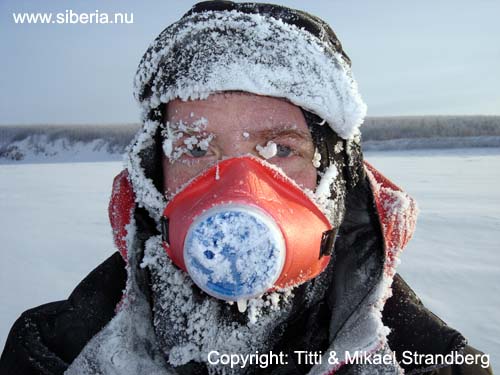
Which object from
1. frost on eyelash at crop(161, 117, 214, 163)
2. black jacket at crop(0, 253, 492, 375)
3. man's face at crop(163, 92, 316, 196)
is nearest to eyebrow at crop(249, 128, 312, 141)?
man's face at crop(163, 92, 316, 196)

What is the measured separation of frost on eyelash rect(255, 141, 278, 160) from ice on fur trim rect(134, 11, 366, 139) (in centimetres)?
13

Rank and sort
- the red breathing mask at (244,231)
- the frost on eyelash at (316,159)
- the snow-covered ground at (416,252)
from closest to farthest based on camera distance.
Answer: the red breathing mask at (244,231)
the frost on eyelash at (316,159)
the snow-covered ground at (416,252)

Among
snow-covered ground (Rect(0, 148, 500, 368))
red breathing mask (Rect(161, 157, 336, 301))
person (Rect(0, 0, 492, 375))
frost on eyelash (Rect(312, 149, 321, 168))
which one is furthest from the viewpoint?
snow-covered ground (Rect(0, 148, 500, 368))

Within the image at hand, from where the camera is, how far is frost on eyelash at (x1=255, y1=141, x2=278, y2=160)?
3.89 feet

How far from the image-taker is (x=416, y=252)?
3.68 meters

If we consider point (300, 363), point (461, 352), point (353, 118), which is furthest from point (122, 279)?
point (461, 352)

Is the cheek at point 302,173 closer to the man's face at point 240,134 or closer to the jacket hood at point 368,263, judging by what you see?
the man's face at point 240,134

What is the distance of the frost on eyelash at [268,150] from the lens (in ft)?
3.89

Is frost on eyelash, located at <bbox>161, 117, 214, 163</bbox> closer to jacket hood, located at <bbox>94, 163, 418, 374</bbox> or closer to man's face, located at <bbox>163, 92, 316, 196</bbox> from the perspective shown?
man's face, located at <bbox>163, 92, 316, 196</bbox>

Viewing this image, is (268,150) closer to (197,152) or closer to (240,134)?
(240,134)

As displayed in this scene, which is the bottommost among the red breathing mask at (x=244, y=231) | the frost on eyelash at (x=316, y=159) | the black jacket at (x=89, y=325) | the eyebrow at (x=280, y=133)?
the black jacket at (x=89, y=325)

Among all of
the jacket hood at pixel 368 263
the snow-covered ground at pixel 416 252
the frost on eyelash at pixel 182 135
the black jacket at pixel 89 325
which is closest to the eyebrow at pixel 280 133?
the frost on eyelash at pixel 182 135

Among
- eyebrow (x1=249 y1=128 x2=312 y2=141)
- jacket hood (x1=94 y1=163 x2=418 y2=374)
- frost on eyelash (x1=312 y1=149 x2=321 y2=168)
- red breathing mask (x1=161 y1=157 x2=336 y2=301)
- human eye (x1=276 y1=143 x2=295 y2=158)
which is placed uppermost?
eyebrow (x1=249 y1=128 x2=312 y2=141)

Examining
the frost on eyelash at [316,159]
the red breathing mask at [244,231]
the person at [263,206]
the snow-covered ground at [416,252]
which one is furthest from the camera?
the snow-covered ground at [416,252]
